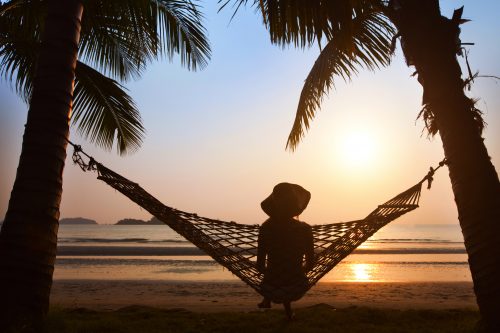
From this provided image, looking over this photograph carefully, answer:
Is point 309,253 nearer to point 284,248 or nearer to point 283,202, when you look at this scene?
point 284,248

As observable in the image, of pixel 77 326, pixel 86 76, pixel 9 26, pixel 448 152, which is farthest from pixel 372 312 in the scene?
pixel 9 26

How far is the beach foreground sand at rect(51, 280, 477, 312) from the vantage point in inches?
214

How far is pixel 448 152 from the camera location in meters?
2.47

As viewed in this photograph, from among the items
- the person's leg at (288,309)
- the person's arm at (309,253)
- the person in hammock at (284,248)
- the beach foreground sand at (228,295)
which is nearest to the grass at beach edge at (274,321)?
the person's leg at (288,309)

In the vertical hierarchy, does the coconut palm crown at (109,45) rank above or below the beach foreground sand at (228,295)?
above

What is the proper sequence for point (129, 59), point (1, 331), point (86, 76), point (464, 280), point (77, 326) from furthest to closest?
point (464, 280) → point (129, 59) → point (86, 76) → point (77, 326) → point (1, 331)

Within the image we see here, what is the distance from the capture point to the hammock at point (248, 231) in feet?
10.2

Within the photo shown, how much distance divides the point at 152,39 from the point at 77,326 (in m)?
2.78

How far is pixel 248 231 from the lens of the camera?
3322mm

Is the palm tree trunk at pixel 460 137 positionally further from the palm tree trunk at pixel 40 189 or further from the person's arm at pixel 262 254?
the palm tree trunk at pixel 40 189

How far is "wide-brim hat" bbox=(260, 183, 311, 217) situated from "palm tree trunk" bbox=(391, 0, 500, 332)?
3.58ft

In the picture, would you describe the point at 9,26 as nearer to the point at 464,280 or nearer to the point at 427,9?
the point at 427,9

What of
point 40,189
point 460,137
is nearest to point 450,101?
point 460,137

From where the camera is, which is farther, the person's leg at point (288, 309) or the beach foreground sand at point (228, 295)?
the beach foreground sand at point (228, 295)
